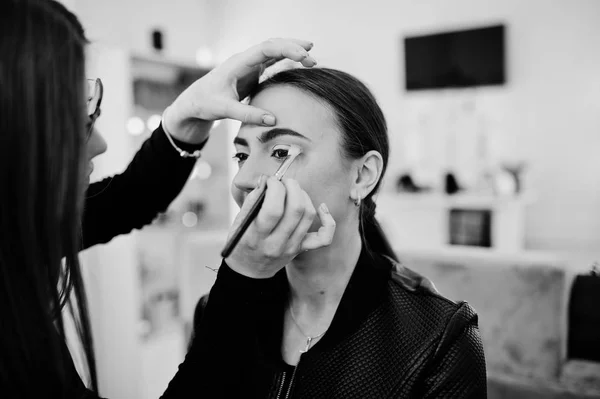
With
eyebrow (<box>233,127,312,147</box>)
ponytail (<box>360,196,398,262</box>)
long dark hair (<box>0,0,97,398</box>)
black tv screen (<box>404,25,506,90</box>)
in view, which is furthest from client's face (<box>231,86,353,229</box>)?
black tv screen (<box>404,25,506,90</box>)

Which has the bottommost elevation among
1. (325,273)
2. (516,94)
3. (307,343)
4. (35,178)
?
(307,343)

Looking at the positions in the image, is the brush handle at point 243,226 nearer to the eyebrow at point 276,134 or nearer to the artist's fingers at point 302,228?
the artist's fingers at point 302,228

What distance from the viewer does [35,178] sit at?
55 centimetres

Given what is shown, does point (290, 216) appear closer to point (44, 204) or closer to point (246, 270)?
point (246, 270)

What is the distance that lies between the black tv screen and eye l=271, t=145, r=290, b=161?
367cm

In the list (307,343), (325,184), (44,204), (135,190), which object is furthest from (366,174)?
(44,204)

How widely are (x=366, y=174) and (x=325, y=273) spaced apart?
0.72 ft

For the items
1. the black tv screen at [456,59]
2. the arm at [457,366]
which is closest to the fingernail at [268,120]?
the arm at [457,366]

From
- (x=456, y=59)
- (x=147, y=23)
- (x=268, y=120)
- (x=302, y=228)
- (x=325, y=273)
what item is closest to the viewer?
(x=302, y=228)

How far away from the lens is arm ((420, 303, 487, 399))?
2.52 ft

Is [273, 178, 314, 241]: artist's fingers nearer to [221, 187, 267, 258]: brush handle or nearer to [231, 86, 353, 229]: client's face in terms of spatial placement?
[221, 187, 267, 258]: brush handle

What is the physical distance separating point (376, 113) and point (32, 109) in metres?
0.67

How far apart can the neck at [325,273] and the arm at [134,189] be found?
1.07ft

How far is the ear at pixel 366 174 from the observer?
3.20 ft
